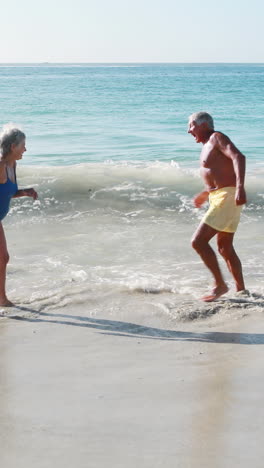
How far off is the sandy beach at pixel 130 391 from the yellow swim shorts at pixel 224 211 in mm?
684

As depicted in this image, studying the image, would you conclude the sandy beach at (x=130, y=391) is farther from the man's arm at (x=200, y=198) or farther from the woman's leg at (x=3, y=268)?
the man's arm at (x=200, y=198)

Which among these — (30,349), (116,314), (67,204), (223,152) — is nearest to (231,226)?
(223,152)

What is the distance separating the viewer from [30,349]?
4406 millimetres

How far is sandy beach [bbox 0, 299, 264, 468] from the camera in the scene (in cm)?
303

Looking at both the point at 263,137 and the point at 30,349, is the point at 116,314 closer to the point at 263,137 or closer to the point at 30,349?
the point at 30,349

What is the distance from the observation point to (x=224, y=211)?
17.3 ft

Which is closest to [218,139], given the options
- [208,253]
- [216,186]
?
[216,186]

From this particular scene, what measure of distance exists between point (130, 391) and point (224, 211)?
202 cm

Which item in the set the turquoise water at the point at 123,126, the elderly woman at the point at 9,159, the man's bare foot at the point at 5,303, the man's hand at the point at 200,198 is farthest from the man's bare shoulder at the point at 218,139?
the turquoise water at the point at 123,126

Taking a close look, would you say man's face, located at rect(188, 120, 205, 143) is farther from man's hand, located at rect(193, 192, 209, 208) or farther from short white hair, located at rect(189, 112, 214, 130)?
man's hand, located at rect(193, 192, 209, 208)

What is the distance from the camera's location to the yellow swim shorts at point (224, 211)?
5262 mm

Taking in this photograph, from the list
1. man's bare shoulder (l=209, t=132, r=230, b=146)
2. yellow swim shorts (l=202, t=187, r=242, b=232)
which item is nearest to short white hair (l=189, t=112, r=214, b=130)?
man's bare shoulder (l=209, t=132, r=230, b=146)

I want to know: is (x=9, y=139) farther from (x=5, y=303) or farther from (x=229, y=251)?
(x=229, y=251)

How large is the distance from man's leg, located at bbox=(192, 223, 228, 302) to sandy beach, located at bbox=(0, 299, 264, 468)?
35cm
